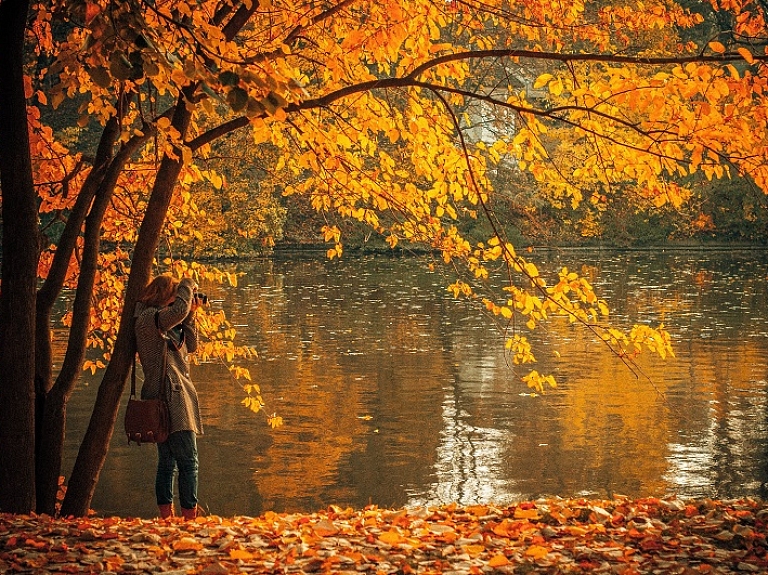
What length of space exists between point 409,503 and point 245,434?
10.6ft

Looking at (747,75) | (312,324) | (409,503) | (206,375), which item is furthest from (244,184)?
(747,75)

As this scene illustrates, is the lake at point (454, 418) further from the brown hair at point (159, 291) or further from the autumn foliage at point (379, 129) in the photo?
the brown hair at point (159, 291)

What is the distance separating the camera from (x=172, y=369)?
6945 mm

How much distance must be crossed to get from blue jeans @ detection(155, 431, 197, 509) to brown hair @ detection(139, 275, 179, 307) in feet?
2.79

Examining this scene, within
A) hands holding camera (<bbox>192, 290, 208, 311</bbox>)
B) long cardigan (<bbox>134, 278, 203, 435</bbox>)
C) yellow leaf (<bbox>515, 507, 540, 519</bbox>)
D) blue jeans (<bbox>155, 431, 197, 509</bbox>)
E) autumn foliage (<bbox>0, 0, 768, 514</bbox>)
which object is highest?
autumn foliage (<bbox>0, 0, 768, 514</bbox>)

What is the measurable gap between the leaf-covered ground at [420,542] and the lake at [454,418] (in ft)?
7.78

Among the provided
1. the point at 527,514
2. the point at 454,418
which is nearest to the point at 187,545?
the point at 527,514

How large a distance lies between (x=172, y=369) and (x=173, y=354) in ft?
0.32

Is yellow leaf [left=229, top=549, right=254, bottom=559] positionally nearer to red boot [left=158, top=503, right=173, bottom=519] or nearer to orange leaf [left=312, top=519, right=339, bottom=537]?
orange leaf [left=312, top=519, right=339, bottom=537]

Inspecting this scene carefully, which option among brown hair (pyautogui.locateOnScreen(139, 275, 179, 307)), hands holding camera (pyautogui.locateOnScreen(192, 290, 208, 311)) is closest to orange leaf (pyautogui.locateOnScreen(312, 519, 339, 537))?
hands holding camera (pyautogui.locateOnScreen(192, 290, 208, 311))

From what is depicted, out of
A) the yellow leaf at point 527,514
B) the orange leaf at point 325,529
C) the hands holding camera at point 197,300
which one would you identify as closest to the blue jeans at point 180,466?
the hands holding camera at point 197,300

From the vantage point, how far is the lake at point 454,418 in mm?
9258

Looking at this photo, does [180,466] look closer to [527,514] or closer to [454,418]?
[527,514]

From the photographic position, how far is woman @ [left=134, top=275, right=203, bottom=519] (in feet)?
22.7
